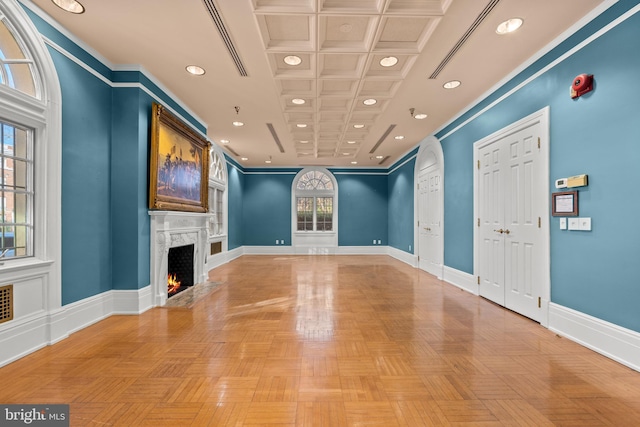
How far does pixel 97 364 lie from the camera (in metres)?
2.70

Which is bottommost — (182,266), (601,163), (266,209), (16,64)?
(182,266)

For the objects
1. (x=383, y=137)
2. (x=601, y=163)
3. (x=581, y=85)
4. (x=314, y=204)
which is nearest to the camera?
(x=601, y=163)

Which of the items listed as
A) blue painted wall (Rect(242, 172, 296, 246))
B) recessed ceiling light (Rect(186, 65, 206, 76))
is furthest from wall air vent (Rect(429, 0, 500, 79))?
blue painted wall (Rect(242, 172, 296, 246))

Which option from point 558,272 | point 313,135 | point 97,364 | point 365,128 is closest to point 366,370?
point 97,364

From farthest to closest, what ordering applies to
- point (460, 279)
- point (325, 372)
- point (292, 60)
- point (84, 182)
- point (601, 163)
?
1. point (460, 279)
2. point (292, 60)
3. point (84, 182)
4. point (601, 163)
5. point (325, 372)

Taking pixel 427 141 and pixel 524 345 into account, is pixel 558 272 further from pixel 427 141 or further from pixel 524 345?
pixel 427 141

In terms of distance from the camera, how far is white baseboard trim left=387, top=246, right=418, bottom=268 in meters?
8.54

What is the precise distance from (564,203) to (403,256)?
650 cm

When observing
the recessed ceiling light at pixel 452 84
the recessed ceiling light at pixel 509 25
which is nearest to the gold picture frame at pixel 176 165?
the recessed ceiling light at pixel 452 84

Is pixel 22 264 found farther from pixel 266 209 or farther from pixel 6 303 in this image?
pixel 266 209

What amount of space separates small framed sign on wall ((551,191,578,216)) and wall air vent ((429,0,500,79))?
1.98 m

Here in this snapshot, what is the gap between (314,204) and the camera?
11844 millimetres

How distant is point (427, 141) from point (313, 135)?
8.89 ft

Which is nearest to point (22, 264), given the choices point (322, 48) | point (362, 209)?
point (322, 48)
